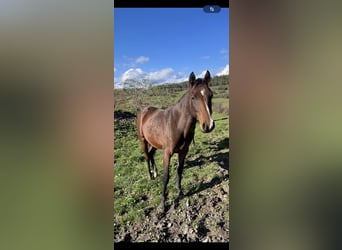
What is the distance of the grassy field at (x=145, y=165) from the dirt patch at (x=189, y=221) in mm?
47

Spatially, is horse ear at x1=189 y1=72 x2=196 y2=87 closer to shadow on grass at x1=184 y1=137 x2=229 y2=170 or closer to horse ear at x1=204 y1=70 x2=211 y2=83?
horse ear at x1=204 y1=70 x2=211 y2=83

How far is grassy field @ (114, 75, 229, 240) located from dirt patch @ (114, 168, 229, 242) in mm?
47

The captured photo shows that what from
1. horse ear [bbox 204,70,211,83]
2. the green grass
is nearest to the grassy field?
the green grass

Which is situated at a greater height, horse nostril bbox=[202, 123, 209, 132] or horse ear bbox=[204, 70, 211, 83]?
horse ear bbox=[204, 70, 211, 83]

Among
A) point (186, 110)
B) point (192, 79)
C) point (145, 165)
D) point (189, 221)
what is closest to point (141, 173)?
point (145, 165)

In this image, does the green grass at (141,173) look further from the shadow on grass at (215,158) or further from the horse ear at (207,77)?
the horse ear at (207,77)

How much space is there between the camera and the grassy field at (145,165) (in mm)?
1971

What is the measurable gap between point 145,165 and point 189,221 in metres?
0.56

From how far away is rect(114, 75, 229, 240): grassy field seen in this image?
1971 mm

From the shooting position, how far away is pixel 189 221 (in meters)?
2.05

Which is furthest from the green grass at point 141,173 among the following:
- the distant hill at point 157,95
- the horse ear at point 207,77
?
the horse ear at point 207,77
